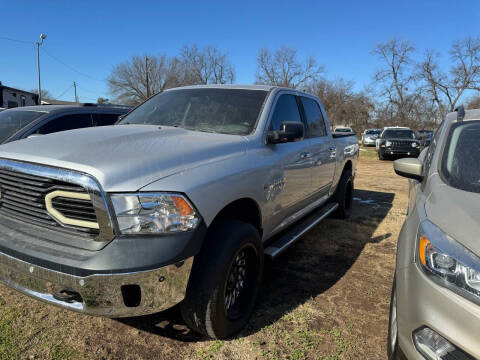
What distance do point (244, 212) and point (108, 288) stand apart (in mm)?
1203

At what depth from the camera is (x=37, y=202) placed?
6.83 ft

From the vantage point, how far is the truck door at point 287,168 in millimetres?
3008

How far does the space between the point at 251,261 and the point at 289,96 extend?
1947mm

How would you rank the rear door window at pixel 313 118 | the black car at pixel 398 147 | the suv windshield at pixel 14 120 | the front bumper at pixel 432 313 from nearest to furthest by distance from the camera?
the front bumper at pixel 432 313 < the rear door window at pixel 313 118 < the suv windshield at pixel 14 120 < the black car at pixel 398 147

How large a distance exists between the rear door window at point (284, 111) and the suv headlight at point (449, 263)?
1.79 meters

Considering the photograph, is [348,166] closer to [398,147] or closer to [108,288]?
[108,288]

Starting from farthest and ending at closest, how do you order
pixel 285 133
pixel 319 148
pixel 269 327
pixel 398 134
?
pixel 398 134, pixel 319 148, pixel 285 133, pixel 269 327

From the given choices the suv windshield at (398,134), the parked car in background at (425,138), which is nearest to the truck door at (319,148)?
the parked car in background at (425,138)

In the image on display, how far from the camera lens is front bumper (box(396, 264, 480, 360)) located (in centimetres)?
142

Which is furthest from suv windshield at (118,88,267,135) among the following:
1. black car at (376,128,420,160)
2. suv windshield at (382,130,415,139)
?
suv windshield at (382,130,415,139)

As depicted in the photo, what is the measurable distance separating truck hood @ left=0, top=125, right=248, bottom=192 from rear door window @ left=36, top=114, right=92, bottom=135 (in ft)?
9.79

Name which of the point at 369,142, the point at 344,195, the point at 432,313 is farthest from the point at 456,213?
the point at 369,142

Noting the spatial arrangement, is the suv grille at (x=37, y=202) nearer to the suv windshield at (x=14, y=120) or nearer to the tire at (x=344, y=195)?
the suv windshield at (x=14, y=120)

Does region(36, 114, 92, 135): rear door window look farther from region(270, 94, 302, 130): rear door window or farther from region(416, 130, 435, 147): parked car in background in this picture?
region(416, 130, 435, 147): parked car in background
